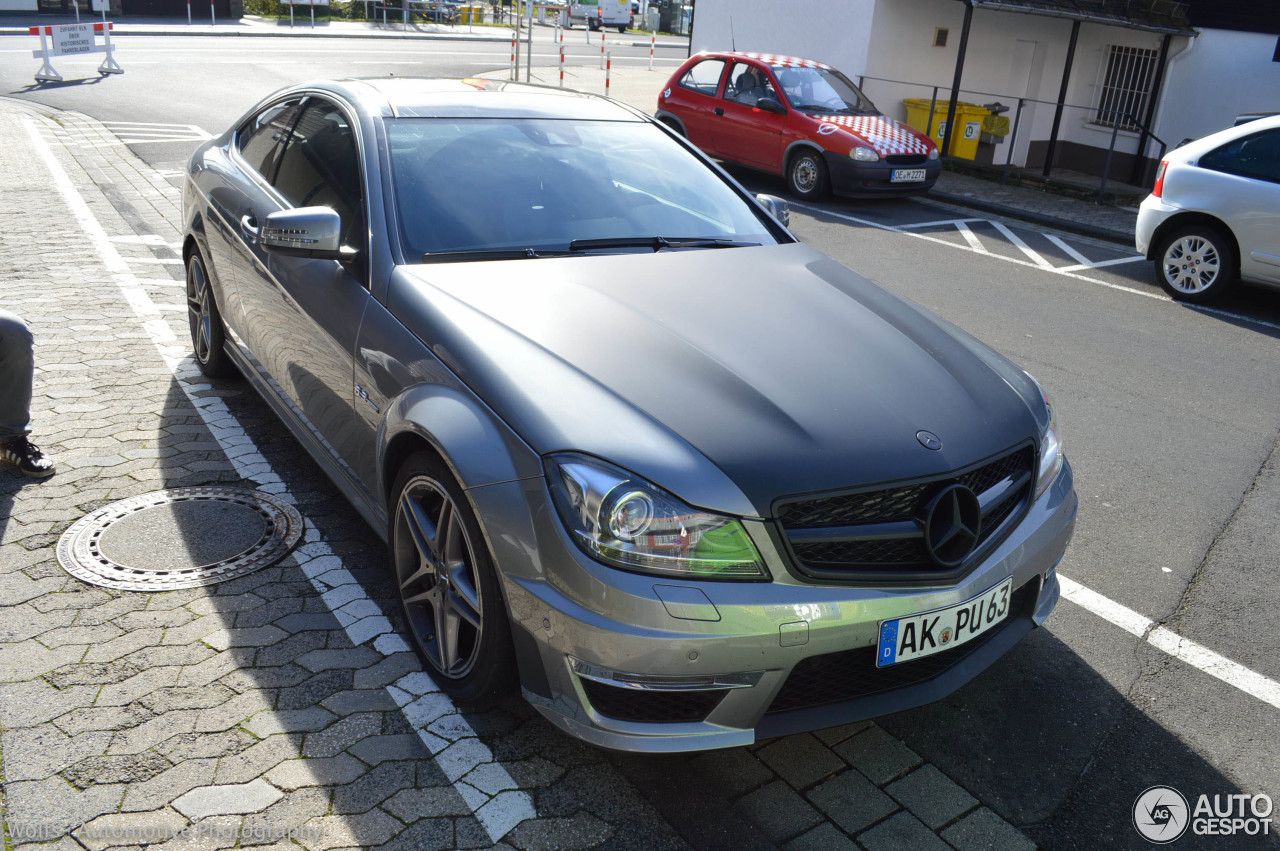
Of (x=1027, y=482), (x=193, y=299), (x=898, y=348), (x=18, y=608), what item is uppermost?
(x=898, y=348)

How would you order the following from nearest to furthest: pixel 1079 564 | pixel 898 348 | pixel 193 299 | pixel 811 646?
pixel 811 646, pixel 898 348, pixel 1079 564, pixel 193 299

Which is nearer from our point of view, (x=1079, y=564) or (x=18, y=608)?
(x=18, y=608)

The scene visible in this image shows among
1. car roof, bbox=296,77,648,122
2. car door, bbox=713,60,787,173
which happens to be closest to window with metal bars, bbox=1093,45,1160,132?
car door, bbox=713,60,787,173

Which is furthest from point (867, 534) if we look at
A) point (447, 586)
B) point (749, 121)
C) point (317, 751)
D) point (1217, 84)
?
point (1217, 84)

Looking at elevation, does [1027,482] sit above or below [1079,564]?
above

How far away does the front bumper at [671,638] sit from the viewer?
2443 mm

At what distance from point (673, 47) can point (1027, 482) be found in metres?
43.2

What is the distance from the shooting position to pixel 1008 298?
28.6 feet

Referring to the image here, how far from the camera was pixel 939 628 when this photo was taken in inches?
106

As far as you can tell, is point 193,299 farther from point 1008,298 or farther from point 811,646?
point 1008,298

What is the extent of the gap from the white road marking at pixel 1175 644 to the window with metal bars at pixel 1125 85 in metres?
14.9

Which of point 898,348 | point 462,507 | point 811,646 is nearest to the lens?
point 811,646

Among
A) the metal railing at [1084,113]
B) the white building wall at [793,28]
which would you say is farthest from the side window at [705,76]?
the metal railing at [1084,113]

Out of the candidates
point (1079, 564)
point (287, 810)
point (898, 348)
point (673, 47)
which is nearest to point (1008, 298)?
point (1079, 564)
